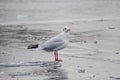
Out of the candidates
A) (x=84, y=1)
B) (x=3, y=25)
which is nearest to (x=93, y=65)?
(x=3, y=25)

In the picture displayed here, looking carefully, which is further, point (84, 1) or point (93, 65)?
point (84, 1)

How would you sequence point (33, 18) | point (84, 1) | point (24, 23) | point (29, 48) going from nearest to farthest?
1. point (29, 48)
2. point (24, 23)
3. point (33, 18)
4. point (84, 1)

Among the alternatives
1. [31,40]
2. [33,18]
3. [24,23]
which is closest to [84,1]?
[33,18]

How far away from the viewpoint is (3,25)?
64.6ft

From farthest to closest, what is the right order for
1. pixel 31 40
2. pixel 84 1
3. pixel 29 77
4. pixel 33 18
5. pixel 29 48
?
pixel 84 1 < pixel 33 18 < pixel 31 40 < pixel 29 48 < pixel 29 77

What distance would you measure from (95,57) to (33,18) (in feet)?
34.6

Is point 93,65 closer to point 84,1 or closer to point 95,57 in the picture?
point 95,57

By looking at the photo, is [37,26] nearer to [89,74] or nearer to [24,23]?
[24,23]

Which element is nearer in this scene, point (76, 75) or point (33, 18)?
point (76, 75)

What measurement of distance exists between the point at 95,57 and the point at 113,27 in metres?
6.62

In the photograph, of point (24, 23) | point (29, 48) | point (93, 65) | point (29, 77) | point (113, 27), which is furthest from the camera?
point (24, 23)

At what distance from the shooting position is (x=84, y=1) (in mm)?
32375

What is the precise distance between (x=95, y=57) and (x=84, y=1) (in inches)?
804

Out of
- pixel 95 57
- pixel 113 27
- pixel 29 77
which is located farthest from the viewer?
pixel 113 27
